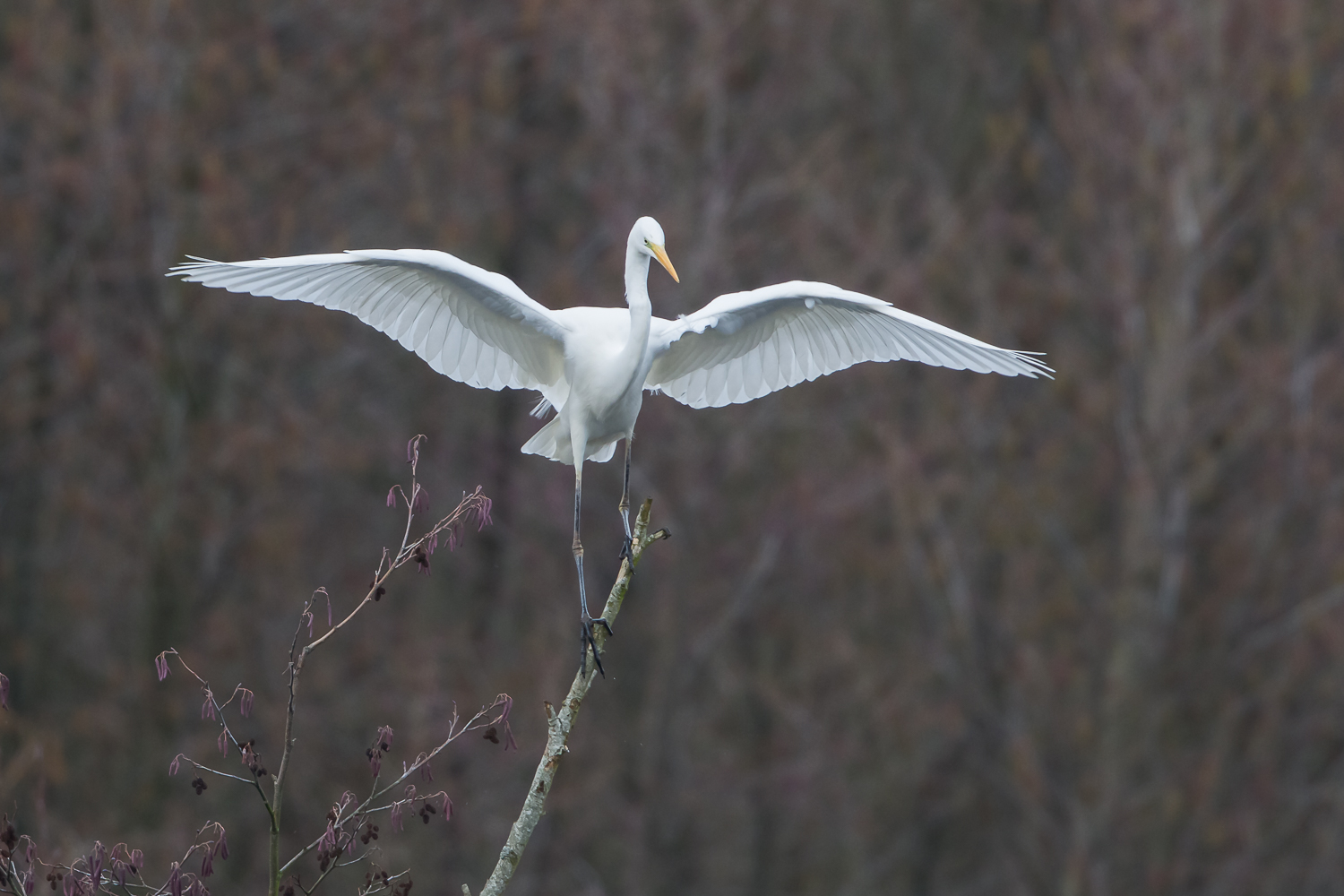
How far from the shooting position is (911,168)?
1448 cm

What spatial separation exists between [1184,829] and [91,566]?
8091mm

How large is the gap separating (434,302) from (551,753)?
199 cm

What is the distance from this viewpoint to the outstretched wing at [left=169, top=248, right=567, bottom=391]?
478 cm

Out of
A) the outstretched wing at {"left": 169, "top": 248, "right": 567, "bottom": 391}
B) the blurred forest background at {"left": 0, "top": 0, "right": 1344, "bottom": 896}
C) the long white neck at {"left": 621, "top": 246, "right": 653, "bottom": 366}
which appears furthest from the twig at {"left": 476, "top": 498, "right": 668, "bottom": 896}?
the blurred forest background at {"left": 0, "top": 0, "right": 1344, "bottom": 896}

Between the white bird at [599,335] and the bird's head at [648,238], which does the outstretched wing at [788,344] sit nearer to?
the white bird at [599,335]

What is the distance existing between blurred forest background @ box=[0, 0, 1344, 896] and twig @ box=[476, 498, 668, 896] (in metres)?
6.44

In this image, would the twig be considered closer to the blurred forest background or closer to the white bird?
the white bird

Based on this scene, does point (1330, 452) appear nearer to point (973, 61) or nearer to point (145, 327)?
point (973, 61)

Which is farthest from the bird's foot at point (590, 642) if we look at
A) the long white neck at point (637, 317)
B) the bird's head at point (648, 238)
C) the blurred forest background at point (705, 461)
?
→ the blurred forest background at point (705, 461)

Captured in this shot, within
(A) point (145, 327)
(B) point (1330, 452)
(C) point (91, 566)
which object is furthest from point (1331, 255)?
(C) point (91, 566)

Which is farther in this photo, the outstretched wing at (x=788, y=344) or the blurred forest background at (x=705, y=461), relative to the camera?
the blurred forest background at (x=705, y=461)

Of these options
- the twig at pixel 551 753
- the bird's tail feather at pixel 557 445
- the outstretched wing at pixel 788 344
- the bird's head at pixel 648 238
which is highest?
the bird's head at pixel 648 238

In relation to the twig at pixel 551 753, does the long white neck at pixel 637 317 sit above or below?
above

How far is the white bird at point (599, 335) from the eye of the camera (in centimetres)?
507
